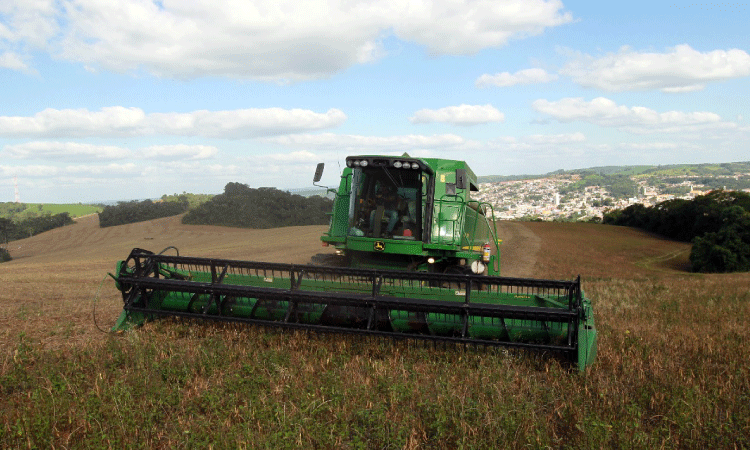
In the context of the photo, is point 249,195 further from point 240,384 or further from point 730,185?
point 730,185

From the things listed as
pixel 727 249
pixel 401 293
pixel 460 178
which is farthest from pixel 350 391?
pixel 727 249

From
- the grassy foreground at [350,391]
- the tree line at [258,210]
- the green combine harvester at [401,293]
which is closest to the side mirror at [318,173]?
the green combine harvester at [401,293]

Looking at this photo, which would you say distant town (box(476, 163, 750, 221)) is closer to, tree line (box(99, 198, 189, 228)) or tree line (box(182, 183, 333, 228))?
tree line (box(182, 183, 333, 228))

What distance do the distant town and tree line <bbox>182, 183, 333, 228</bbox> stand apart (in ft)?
70.7

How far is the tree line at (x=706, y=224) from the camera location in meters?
30.7

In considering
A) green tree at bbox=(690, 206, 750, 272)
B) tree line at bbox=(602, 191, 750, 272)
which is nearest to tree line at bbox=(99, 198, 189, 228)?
tree line at bbox=(602, 191, 750, 272)

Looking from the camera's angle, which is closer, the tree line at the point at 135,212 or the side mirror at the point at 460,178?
the side mirror at the point at 460,178

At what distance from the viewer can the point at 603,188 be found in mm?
106938

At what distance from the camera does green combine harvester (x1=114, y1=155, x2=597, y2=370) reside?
5.32 metres

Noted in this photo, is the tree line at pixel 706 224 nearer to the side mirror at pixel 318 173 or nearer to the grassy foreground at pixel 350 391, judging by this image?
the grassy foreground at pixel 350 391

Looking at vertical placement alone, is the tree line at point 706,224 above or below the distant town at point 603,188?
below

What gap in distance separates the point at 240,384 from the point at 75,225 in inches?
2065

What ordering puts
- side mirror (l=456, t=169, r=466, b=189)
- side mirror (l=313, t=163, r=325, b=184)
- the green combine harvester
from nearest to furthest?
1. the green combine harvester
2. side mirror (l=456, t=169, r=466, b=189)
3. side mirror (l=313, t=163, r=325, b=184)

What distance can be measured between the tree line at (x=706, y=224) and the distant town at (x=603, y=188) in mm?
8543
